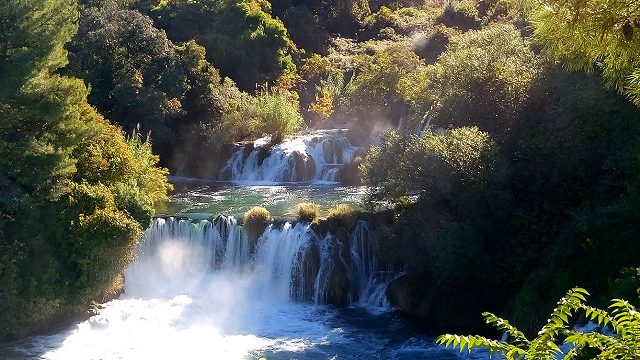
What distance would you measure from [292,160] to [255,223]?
31.1 ft

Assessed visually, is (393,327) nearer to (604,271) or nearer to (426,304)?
(426,304)

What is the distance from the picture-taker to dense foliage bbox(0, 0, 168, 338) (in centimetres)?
1677

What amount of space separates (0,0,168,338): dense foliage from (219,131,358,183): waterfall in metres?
11.8

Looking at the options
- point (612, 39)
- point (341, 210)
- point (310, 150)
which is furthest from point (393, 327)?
point (310, 150)

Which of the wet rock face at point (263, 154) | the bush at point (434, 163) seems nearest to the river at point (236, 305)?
the bush at point (434, 163)

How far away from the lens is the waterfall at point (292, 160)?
29812 mm

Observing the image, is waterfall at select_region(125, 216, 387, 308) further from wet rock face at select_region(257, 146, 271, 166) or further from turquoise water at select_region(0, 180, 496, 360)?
wet rock face at select_region(257, 146, 271, 166)

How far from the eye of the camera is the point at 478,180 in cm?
1664


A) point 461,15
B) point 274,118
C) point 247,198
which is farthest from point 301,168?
point 461,15

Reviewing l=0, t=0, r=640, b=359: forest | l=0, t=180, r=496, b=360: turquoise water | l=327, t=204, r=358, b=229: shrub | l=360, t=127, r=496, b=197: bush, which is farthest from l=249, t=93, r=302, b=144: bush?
l=360, t=127, r=496, b=197: bush

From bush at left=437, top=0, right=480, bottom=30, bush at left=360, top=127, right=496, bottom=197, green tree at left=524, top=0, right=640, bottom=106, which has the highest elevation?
bush at left=437, top=0, right=480, bottom=30

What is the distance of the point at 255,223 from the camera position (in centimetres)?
2064

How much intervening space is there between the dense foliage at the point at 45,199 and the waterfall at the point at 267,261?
2.61 meters

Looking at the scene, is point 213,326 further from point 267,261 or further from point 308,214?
point 308,214
